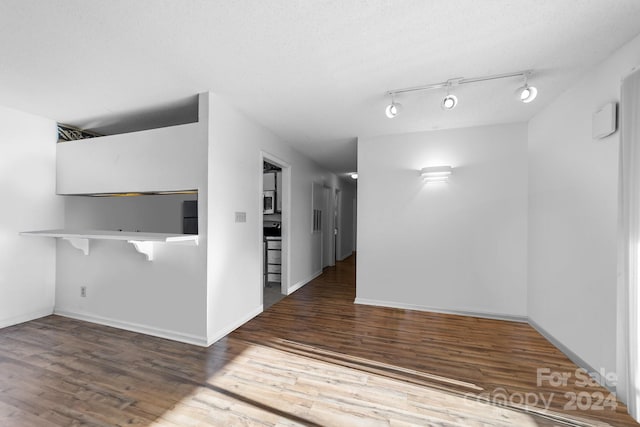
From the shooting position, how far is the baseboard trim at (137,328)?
100 inches

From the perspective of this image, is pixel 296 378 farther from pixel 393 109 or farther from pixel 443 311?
pixel 393 109

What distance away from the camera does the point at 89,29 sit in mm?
1635

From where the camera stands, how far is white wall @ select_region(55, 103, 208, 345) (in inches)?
100

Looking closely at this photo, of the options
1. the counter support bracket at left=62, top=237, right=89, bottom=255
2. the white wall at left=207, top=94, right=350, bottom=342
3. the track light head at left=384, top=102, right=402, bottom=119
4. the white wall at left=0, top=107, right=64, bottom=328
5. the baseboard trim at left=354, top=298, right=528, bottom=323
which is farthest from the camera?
the baseboard trim at left=354, top=298, right=528, bottom=323

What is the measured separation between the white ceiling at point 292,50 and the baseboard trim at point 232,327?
7.85ft

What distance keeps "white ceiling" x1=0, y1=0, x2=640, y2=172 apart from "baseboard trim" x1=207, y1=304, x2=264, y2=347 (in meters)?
2.39

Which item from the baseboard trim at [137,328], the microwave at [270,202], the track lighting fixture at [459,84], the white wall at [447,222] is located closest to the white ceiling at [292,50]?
the track lighting fixture at [459,84]

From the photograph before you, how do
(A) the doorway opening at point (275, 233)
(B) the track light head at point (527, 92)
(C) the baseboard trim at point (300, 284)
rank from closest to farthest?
(B) the track light head at point (527, 92) → (A) the doorway opening at point (275, 233) → (C) the baseboard trim at point (300, 284)

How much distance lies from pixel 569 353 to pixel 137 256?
4311mm

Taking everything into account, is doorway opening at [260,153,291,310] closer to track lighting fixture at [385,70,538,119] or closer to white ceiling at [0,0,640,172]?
white ceiling at [0,0,640,172]

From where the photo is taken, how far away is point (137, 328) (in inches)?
110

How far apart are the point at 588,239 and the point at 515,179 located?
130cm

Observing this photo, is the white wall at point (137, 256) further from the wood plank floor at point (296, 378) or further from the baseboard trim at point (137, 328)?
the wood plank floor at point (296, 378)

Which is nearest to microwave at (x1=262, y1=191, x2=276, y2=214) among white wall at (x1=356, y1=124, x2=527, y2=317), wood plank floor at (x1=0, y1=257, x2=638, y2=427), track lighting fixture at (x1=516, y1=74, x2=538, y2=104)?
white wall at (x1=356, y1=124, x2=527, y2=317)
